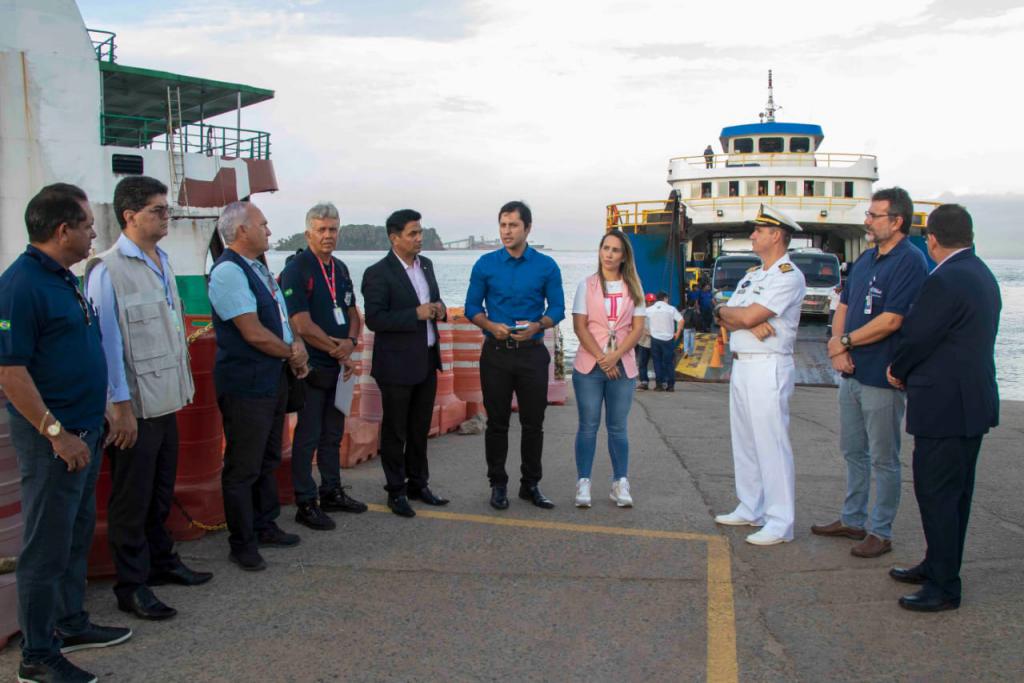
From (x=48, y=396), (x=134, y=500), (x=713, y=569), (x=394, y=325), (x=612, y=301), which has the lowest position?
(x=713, y=569)

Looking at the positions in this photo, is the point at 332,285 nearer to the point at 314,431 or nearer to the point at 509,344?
the point at 314,431

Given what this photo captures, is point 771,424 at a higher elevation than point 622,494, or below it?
higher

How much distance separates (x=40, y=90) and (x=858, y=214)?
2285cm

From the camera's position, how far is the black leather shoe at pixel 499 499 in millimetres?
5508

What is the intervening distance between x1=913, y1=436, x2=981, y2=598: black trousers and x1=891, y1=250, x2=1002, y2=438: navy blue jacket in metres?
0.09

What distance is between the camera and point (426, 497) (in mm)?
5609

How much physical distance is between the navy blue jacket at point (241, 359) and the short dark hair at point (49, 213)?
1159 millimetres

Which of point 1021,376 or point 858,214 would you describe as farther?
point 858,214

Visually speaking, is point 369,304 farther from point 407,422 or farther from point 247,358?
point 247,358

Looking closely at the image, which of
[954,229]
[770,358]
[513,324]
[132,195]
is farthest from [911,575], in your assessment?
[132,195]

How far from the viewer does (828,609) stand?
3.82 m

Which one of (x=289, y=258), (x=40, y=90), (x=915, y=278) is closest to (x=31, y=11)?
(x=40, y=90)

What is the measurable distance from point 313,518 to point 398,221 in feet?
6.53

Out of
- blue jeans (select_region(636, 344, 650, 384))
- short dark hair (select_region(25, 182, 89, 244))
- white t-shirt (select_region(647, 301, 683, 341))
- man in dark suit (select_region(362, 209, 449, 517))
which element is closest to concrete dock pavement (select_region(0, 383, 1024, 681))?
man in dark suit (select_region(362, 209, 449, 517))
